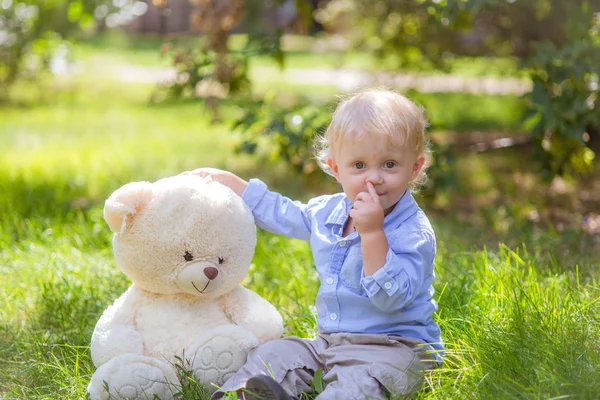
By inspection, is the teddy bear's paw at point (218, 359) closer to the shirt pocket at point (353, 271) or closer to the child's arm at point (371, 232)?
the shirt pocket at point (353, 271)

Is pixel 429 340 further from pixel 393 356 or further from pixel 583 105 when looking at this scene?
pixel 583 105

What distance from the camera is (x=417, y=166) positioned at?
2449mm

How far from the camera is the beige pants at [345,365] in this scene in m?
2.22

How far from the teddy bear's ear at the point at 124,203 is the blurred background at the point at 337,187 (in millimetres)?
550

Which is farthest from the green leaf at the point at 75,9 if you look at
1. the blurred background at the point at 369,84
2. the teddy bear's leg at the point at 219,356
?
the teddy bear's leg at the point at 219,356

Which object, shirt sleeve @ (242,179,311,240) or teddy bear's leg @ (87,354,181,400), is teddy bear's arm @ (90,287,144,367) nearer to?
teddy bear's leg @ (87,354,181,400)

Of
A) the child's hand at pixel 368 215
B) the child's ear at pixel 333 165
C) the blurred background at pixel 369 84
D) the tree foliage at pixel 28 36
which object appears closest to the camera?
the child's hand at pixel 368 215

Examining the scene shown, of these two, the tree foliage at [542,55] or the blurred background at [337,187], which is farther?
the tree foliage at [542,55]

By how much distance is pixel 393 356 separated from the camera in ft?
7.50

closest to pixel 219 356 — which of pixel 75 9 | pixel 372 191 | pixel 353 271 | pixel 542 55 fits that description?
pixel 353 271

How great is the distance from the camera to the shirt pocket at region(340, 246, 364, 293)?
2.36m

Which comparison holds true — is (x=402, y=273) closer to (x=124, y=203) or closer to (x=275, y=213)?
(x=275, y=213)

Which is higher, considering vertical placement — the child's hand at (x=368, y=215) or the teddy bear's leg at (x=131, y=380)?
the child's hand at (x=368, y=215)

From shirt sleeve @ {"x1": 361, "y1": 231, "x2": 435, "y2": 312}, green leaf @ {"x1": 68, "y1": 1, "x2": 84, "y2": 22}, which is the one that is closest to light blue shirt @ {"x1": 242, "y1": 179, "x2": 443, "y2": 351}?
shirt sleeve @ {"x1": 361, "y1": 231, "x2": 435, "y2": 312}
